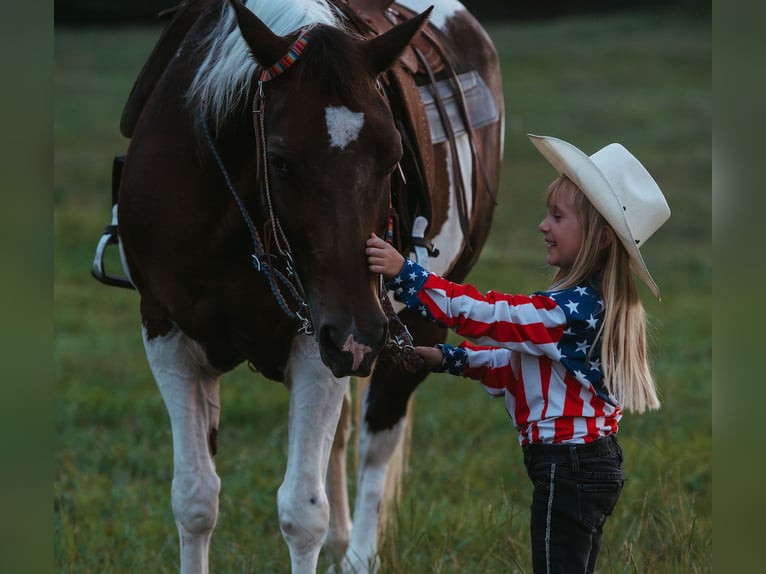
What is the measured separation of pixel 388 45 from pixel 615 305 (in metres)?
0.82

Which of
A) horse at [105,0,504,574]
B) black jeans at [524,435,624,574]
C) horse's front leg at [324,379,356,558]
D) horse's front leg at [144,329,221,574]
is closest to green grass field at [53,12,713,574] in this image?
horse's front leg at [324,379,356,558]

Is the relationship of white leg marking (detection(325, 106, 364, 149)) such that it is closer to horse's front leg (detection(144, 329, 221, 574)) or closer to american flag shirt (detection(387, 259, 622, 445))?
american flag shirt (detection(387, 259, 622, 445))

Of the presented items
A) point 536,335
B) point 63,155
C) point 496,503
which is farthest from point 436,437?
point 63,155

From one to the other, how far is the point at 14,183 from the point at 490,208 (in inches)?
145

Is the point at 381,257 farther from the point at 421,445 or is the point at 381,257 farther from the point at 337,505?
the point at 421,445

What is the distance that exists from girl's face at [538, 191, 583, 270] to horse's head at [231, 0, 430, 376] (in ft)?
1.38

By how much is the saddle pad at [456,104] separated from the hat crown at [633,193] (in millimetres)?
1296

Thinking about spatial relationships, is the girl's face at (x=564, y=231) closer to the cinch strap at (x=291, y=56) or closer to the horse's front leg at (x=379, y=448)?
the cinch strap at (x=291, y=56)

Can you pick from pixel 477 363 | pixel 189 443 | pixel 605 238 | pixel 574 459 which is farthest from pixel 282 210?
pixel 189 443

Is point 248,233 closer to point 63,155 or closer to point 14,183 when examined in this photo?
point 14,183

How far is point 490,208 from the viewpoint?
15.3 ft

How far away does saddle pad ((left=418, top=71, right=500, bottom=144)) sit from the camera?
3.90m

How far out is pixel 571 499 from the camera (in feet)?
8.21

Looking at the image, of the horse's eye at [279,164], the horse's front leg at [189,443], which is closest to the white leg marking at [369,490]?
the horse's front leg at [189,443]
